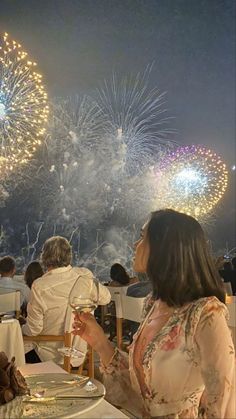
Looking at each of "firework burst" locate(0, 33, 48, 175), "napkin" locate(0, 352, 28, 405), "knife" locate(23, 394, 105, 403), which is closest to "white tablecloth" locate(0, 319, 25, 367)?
"knife" locate(23, 394, 105, 403)

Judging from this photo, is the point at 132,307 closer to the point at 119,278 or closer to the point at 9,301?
the point at 9,301

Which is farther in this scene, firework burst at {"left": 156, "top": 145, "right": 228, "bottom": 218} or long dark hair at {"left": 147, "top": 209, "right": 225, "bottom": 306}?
firework burst at {"left": 156, "top": 145, "right": 228, "bottom": 218}

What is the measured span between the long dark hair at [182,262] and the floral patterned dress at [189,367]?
0.16 ft

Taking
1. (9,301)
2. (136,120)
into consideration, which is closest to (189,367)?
(9,301)

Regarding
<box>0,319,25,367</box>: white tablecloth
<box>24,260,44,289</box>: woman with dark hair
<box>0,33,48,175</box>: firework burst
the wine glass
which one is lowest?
<box>0,319,25,367</box>: white tablecloth

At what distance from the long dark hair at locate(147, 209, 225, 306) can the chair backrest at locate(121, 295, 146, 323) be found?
207 centimetres

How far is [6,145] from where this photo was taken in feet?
31.9

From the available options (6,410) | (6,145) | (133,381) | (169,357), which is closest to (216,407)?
(169,357)

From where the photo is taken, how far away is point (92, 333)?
1435mm

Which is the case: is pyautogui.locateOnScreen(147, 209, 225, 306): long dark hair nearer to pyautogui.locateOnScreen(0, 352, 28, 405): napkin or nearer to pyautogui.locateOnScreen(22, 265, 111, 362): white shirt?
pyautogui.locateOnScreen(0, 352, 28, 405): napkin

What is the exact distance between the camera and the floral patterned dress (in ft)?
3.62

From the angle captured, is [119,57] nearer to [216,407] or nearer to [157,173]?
Result: [157,173]

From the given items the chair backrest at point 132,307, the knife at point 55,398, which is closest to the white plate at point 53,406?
the knife at point 55,398

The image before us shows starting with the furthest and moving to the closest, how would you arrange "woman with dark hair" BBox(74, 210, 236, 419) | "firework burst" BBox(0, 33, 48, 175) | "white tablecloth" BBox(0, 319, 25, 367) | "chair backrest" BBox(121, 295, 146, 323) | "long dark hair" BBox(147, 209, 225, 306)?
"firework burst" BBox(0, 33, 48, 175), "chair backrest" BBox(121, 295, 146, 323), "white tablecloth" BBox(0, 319, 25, 367), "long dark hair" BBox(147, 209, 225, 306), "woman with dark hair" BBox(74, 210, 236, 419)
